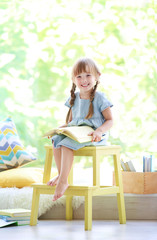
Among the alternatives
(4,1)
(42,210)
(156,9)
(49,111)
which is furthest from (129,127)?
(42,210)

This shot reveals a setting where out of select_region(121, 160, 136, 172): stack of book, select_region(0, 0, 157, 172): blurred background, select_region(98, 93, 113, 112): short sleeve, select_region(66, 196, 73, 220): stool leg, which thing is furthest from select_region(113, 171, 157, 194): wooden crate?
select_region(0, 0, 157, 172): blurred background

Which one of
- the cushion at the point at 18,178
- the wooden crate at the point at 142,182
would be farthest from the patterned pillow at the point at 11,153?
the wooden crate at the point at 142,182

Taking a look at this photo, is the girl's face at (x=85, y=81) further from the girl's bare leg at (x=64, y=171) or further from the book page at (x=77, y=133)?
the girl's bare leg at (x=64, y=171)

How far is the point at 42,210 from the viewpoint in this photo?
2.12 m

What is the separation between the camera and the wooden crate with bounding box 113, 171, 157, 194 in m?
2.24

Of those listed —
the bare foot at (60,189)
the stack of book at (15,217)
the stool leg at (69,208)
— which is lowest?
the stack of book at (15,217)

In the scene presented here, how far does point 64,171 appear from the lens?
1.85 m

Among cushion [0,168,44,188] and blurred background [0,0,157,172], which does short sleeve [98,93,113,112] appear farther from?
blurred background [0,0,157,172]

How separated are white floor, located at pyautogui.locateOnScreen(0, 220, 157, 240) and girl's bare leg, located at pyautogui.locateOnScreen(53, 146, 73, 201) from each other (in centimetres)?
16

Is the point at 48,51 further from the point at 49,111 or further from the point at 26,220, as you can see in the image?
the point at 26,220

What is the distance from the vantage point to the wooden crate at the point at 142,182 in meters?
2.24

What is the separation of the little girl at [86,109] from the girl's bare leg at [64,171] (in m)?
0.02

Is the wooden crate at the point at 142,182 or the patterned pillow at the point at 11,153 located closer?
the wooden crate at the point at 142,182

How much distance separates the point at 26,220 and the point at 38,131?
83.5 inches
